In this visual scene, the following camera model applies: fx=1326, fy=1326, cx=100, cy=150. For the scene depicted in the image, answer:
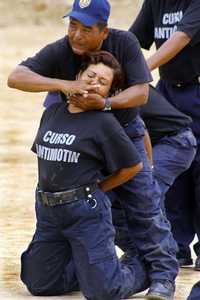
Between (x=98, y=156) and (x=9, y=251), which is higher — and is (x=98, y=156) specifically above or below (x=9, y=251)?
above

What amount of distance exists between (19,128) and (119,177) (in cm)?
951

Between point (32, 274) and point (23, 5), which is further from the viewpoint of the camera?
point (23, 5)

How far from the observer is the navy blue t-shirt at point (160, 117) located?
320 inches

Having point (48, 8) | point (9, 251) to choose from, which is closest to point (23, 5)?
point (48, 8)

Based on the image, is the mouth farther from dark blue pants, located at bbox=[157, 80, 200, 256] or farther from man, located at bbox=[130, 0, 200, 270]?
dark blue pants, located at bbox=[157, 80, 200, 256]

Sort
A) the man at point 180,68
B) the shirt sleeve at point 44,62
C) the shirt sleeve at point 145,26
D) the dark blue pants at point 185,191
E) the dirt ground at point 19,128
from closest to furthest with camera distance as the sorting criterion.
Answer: the shirt sleeve at point 44,62 → the man at point 180,68 → the dirt ground at point 19,128 → the dark blue pants at point 185,191 → the shirt sleeve at point 145,26

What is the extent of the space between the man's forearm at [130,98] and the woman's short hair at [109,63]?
0.09m

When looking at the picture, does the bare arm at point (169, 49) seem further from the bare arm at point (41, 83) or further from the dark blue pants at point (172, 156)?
the bare arm at point (41, 83)

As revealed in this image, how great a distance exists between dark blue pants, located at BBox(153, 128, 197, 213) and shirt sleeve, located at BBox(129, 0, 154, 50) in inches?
31.3

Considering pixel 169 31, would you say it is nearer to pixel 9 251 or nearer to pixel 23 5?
pixel 9 251

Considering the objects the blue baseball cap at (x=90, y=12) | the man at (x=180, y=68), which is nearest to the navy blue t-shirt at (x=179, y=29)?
the man at (x=180, y=68)

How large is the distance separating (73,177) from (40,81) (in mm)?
557

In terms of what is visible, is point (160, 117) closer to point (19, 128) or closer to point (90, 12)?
point (90, 12)

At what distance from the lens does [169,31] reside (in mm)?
8500
